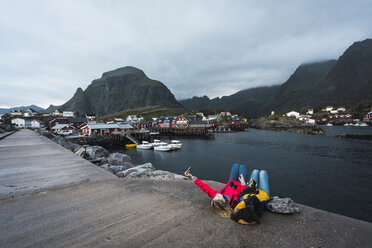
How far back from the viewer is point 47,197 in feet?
14.8

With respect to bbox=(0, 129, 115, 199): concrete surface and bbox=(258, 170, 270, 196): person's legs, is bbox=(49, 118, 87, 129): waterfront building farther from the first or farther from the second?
bbox=(258, 170, 270, 196): person's legs

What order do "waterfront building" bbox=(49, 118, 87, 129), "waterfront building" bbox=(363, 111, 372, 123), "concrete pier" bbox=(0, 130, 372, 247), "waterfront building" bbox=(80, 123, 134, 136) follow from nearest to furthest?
"concrete pier" bbox=(0, 130, 372, 247)
"waterfront building" bbox=(80, 123, 134, 136)
"waterfront building" bbox=(49, 118, 87, 129)
"waterfront building" bbox=(363, 111, 372, 123)

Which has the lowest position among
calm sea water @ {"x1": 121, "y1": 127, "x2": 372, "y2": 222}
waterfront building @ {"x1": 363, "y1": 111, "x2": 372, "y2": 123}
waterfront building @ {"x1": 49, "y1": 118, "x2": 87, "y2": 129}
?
calm sea water @ {"x1": 121, "y1": 127, "x2": 372, "y2": 222}

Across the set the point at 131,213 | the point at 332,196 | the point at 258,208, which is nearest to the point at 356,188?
the point at 332,196

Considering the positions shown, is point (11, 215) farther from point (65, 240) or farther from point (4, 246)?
point (65, 240)

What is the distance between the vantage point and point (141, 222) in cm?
338

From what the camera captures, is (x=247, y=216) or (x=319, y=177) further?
(x=319, y=177)

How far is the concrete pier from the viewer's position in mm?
2846

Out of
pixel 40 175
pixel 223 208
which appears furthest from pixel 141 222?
pixel 40 175

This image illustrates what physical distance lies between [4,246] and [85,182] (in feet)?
9.68

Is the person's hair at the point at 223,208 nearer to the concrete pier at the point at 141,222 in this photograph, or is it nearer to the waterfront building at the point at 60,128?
the concrete pier at the point at 141,222

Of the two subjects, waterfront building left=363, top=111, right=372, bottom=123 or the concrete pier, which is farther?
waterfront building left=363, top=111, right=372, bottom=123

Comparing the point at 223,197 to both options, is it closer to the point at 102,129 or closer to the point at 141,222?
the point at 141,222

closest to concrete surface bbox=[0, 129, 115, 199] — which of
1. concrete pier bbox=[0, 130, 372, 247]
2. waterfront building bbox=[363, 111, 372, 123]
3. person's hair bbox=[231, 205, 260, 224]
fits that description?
concrete pier bbox=[0, 130, 372, 247]
